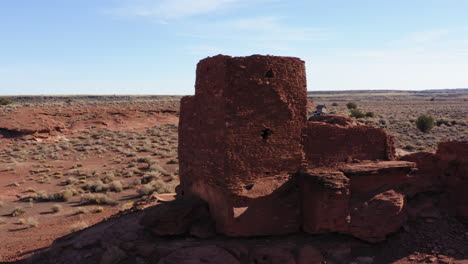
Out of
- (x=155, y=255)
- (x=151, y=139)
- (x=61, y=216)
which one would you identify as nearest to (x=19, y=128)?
(x=151, y=139)

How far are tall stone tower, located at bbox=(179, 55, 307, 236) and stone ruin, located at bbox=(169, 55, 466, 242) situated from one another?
0.02 meters

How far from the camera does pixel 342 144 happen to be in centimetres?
829

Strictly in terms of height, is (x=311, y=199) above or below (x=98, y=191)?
above

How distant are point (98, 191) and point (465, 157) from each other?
14.4 m

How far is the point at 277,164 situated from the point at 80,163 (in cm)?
1817

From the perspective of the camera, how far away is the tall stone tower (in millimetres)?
7074

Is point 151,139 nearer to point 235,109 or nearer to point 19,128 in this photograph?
point 19,128

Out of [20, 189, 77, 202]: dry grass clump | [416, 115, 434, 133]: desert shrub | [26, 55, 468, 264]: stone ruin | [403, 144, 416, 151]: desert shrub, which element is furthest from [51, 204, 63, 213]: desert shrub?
[416, 115, 434, 133]: desert shrub

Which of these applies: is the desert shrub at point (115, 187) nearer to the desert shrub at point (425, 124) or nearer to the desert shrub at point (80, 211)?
the desert shrub at point (80, 211)

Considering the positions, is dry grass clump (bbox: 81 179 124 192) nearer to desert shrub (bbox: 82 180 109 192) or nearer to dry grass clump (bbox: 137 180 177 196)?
desert shrub (bbox: 82 180 109 192)

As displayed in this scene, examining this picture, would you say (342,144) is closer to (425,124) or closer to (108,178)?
(108,178)

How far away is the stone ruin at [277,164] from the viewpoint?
7113mm

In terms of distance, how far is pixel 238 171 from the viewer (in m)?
7.15

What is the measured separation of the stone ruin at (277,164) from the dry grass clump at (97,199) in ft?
23.3
